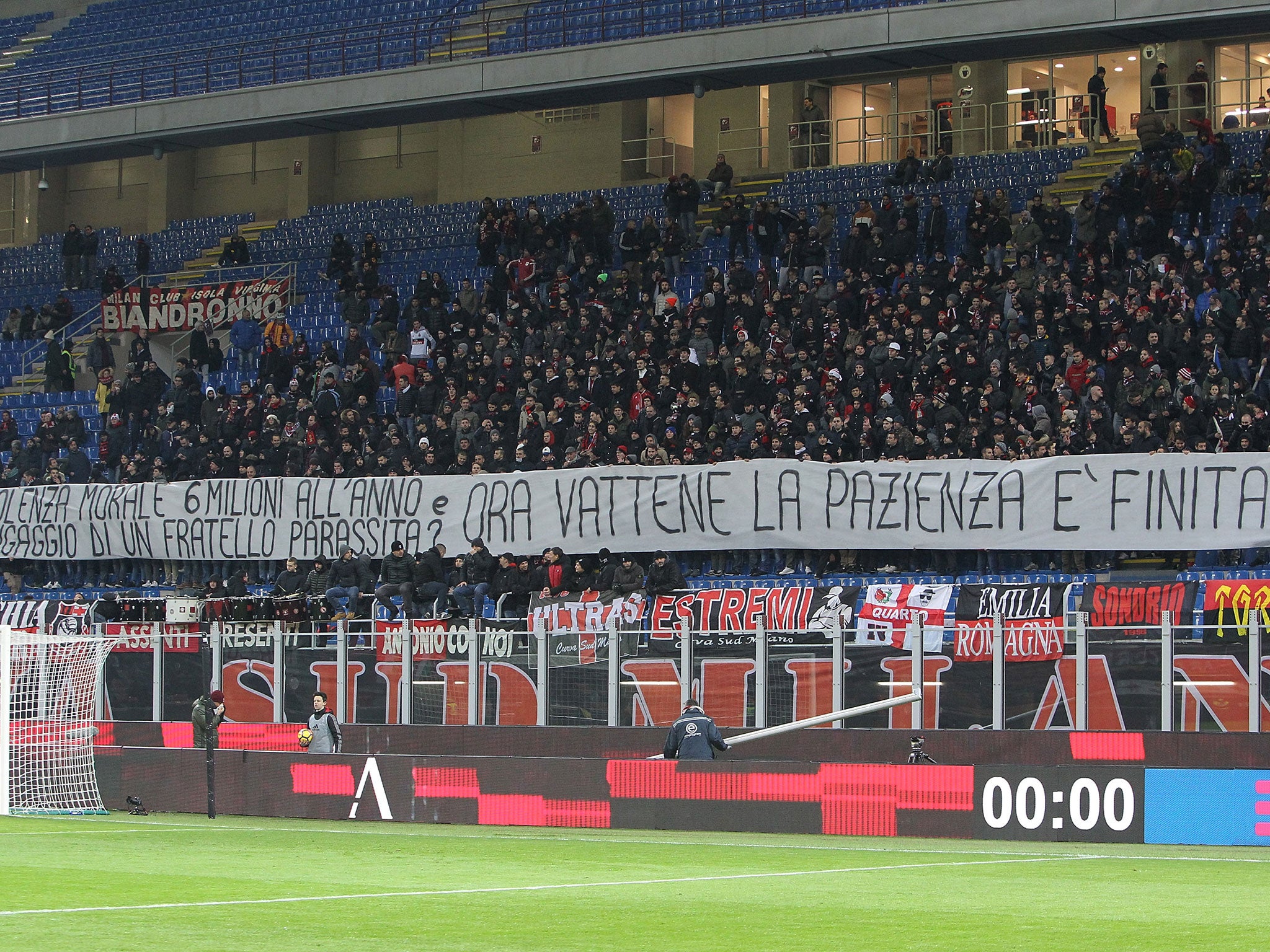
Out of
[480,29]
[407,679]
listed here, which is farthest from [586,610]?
[480,29]

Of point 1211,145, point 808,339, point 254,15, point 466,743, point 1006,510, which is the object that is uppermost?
point 254,15

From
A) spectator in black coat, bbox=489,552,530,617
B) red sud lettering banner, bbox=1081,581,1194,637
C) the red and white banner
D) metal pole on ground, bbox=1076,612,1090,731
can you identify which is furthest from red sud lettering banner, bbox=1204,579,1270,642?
spectator in black coat, bbox=489,552,530,617

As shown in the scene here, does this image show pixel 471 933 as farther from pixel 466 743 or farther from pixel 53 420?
pixel 53 420

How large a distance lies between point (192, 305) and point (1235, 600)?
83.1 ft

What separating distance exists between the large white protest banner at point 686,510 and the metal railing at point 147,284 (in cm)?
871

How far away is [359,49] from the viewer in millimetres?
40344

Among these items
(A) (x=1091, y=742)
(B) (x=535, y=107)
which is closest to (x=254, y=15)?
(B) (x=535, y=107)

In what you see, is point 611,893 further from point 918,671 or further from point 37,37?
point 37,37

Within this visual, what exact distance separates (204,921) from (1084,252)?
70.5 feet

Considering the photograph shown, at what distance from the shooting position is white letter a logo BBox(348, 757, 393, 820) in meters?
20.8

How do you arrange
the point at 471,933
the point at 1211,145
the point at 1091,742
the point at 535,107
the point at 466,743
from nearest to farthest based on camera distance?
the point at 471,933
the point at 1091,742
the point at 466,743
the point at 1211,145
the point at 535,107

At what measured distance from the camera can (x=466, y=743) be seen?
2323 cm

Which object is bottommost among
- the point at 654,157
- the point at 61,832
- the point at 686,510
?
the point at 61,832

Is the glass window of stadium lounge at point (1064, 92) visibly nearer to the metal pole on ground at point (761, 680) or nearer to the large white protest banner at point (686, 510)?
the large white protest banner at point (686, 510)
